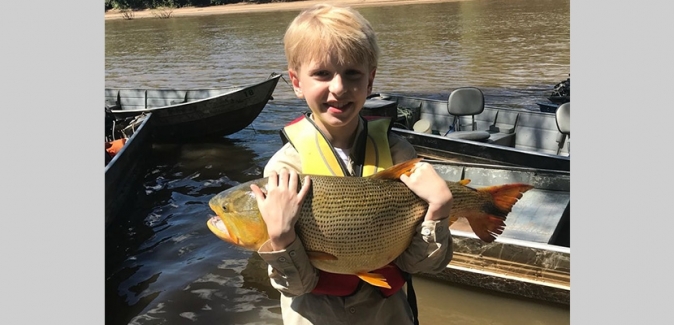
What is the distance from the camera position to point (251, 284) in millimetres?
7777

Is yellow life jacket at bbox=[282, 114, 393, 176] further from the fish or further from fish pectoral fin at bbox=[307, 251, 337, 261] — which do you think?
fish pectoral fin at bbox=[307, 251, 337, 261]

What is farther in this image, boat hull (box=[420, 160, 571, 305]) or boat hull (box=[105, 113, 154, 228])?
boat hull (box=[105, 113, 154, 228])

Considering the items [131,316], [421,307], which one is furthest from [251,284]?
[421,307]

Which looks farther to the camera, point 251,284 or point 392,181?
point 251,284

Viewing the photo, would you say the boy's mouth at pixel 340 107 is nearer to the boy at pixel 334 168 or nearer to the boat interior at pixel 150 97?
the boy at pixel 334 168

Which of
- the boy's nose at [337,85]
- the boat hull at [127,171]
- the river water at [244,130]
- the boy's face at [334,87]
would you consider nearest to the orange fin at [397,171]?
the boy's face at [334,87]

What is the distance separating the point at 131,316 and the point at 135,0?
76083 millimetres

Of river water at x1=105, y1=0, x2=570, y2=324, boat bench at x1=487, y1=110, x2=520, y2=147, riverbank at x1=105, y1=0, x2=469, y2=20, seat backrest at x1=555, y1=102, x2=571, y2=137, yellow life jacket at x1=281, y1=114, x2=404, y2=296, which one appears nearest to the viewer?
yellow life jacket at x1=281, y1=114, x2=404, y2=296

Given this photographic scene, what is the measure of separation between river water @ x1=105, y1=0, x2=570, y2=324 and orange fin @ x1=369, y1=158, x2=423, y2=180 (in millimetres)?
4184

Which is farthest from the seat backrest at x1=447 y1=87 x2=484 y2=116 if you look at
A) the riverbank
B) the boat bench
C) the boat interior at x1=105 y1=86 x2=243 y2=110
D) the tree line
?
the tree line

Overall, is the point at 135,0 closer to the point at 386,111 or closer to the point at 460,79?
the point at 460,79

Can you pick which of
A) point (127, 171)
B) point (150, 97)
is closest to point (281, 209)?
point (127, 171)

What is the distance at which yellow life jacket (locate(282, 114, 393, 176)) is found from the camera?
8.29ft

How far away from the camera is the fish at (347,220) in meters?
2.29
